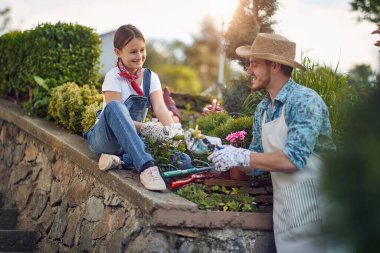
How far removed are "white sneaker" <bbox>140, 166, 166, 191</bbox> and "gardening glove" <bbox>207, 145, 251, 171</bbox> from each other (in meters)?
0.45

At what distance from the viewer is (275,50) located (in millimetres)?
4336

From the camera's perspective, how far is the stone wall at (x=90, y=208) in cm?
414

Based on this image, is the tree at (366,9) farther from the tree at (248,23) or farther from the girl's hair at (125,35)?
the girl's hair at (125,35)

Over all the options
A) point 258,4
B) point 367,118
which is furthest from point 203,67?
point 367,118

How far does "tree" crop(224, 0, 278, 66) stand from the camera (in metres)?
7.38

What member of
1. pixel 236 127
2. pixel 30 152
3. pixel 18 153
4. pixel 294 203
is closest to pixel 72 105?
pixel 30 152

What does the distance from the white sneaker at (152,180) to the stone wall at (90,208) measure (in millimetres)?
60

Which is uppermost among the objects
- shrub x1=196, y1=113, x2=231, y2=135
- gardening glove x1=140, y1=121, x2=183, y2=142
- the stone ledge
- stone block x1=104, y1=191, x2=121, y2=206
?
gardening glove x1=140, y1=121, x2=183, y2=142

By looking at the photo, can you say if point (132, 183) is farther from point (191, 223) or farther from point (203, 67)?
point (203, 67)

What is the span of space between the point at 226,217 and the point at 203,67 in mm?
31097

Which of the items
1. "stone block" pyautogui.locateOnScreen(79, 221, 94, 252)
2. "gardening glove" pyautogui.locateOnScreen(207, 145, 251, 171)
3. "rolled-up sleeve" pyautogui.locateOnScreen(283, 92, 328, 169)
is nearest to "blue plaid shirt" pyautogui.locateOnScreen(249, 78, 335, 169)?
"rolled-up sleeve" pyautogui.locateOnScreen(283, 92, 328, 169)

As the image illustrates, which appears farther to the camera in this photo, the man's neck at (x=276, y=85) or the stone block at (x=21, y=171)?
the stone block at (x=21, y=171)

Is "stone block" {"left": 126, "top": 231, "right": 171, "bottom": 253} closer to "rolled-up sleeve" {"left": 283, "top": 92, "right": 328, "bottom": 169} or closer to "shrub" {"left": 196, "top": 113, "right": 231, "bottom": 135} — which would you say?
"rolled-up sleeve" {"left": 283, "top": 92, "right": 328, "bottom": 169}

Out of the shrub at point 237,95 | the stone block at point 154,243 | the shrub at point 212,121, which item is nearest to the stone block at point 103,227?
the stone block at point 154,243
